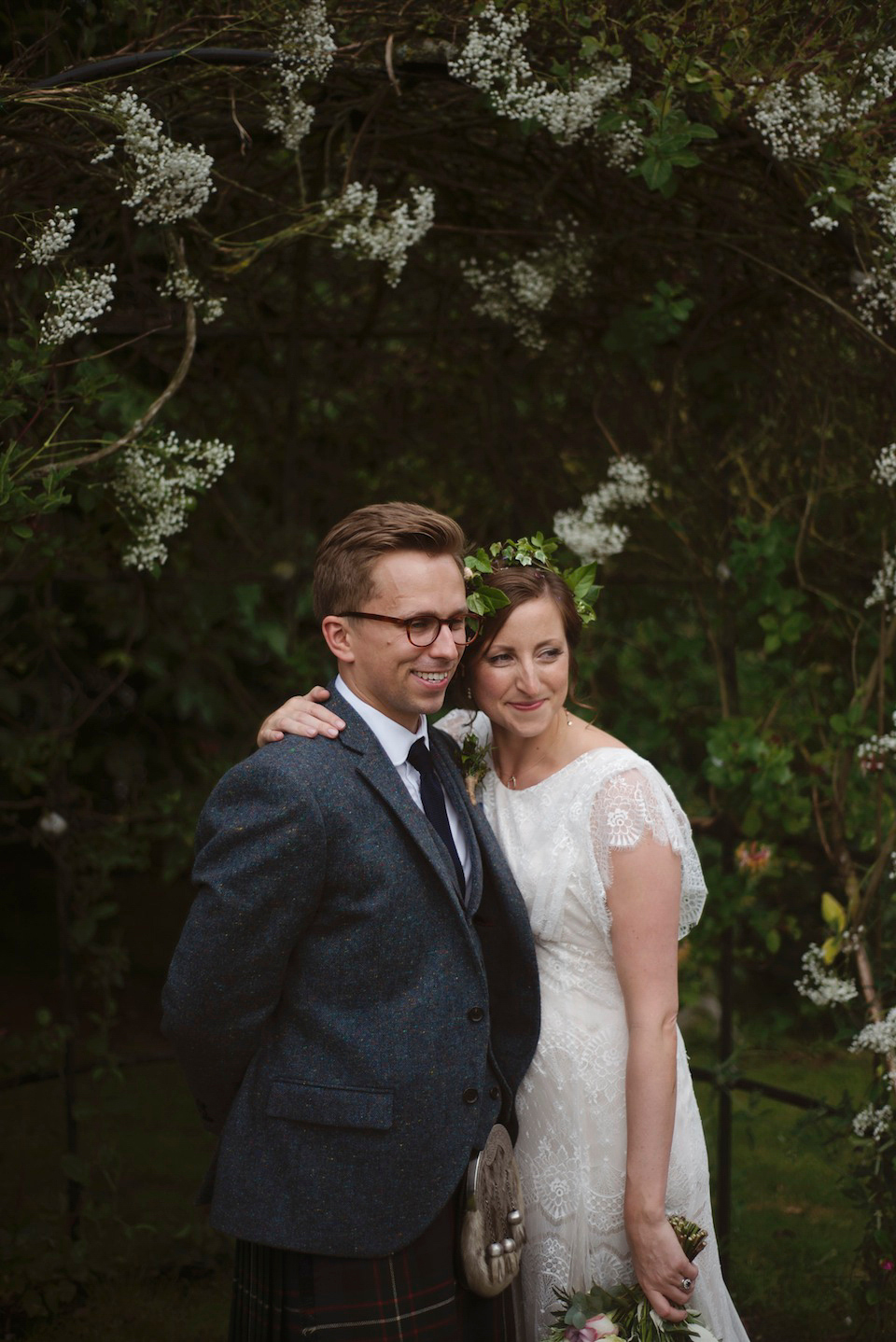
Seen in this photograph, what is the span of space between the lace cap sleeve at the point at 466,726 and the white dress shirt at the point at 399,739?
0.33 meters

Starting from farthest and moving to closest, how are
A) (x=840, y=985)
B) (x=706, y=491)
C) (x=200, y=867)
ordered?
(x=706, y=491) < (x=840, y=985) < (x=200, y=867)

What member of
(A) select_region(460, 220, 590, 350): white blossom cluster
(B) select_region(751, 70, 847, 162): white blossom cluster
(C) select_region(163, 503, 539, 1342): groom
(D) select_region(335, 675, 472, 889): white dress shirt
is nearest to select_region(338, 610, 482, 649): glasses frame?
(C) select_region(163, 503, 539, 1342): groom

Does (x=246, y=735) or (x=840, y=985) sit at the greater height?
(x=246, y=735)

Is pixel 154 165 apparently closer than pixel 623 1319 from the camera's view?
No

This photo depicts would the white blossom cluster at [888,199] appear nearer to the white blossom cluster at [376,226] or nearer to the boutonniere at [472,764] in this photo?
the white blossom cluster at [376,226]

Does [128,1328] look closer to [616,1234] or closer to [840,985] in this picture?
[616,1234]

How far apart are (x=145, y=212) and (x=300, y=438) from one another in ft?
4.49

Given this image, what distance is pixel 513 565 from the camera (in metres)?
2.25

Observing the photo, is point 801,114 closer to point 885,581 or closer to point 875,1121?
point 885,581

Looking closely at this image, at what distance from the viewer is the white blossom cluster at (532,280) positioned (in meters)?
3.24

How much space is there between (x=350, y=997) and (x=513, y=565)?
820mm

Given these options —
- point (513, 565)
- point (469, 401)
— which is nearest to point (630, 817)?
point (513, 565)

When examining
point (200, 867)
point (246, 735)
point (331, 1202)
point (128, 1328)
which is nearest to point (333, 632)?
point (200, 867)

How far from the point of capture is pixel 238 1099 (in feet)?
6.47
